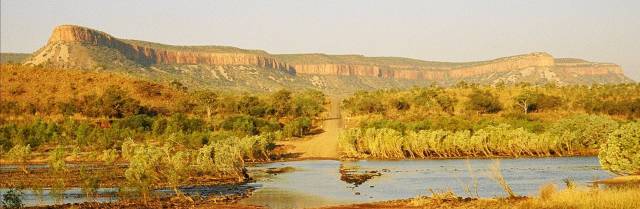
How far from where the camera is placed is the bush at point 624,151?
151 ft

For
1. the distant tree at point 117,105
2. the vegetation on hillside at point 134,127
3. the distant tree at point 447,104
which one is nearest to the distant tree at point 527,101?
the distant tree at point 447,104

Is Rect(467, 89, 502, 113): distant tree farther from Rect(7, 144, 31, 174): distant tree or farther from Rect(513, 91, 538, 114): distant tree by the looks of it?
Rect(7, 144, 31, 174): distant tree

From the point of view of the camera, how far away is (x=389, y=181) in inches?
2453

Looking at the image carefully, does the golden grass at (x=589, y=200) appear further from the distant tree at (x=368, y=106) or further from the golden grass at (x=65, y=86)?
the distant tree at (x=368, y=106)

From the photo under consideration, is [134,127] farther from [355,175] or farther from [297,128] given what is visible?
[355,175]

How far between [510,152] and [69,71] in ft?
331

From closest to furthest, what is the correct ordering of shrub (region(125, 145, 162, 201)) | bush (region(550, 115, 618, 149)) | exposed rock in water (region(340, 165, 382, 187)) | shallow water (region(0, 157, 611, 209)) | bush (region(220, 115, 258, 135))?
1. shrub (region(125, 145, 162, 201))
2. shallow water (region(0, 157, 611, 209))
3. exposed rock in water (region(340, 165, 382, 187))
4. bush (region(550, 115, 618, 149))
5. bush (region(220, 115, 258, 135))

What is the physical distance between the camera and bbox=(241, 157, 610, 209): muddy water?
A: 51125mm

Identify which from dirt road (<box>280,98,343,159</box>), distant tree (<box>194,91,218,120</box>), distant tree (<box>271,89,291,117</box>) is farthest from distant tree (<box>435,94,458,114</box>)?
distant tree (<box>194,91,218,120</box>)

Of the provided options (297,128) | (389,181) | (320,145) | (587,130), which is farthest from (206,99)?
(389,181)

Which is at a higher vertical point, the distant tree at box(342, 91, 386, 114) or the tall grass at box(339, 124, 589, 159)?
the distant tree at box(342, 91, 386, 114)

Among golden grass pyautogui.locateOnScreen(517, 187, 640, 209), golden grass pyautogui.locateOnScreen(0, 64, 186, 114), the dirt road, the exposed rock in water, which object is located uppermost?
golden grass pyautogui.locateOnScreen(0, 64, 186, 114)

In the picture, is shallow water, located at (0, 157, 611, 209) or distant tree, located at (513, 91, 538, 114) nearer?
shallow water, located at (0, 157, 611, 209)

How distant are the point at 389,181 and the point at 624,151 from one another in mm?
21011
